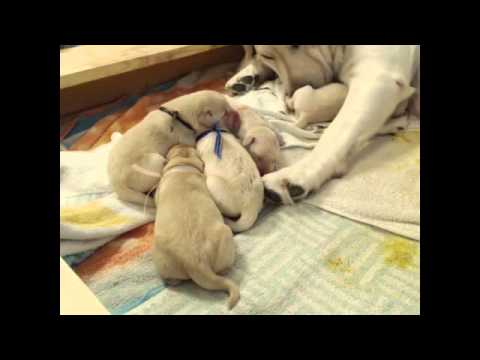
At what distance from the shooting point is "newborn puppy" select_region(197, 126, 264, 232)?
1087mm

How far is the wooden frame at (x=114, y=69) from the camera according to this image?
1.69 metres

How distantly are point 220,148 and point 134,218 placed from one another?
0.33 meters

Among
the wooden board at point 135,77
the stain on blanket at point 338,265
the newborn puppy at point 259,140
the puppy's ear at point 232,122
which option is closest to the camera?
the stain on blanket at point 338,265

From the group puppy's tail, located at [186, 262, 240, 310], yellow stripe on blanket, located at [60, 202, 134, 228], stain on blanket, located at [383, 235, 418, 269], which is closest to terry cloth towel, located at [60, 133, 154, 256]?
yellow stripe on blanket, located at [60, 202, 134, 228]

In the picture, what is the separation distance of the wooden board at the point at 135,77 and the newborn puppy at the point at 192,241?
3.12 ft

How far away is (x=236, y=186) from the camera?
1.10m

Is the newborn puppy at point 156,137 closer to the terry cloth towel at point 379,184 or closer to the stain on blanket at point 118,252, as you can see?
the stain on blanket at point 118,252

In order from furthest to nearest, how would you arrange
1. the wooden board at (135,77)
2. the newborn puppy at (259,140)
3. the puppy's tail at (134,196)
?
the wooden board at (135,77) → the newborn puppy at (259,140) → the puppy's tail at (134,196)

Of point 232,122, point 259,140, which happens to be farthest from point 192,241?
point 232,122

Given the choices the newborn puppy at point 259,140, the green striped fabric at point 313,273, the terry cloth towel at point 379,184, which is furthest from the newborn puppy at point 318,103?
the green striped fabric at point 313,273

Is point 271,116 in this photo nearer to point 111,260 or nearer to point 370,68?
point 370,68

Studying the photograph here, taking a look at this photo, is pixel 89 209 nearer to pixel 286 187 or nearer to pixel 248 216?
pixel 248 216

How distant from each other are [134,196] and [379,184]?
0.75 metres

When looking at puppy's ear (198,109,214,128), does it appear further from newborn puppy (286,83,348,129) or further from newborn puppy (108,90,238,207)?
newborn puppy (286,83,348,129)
